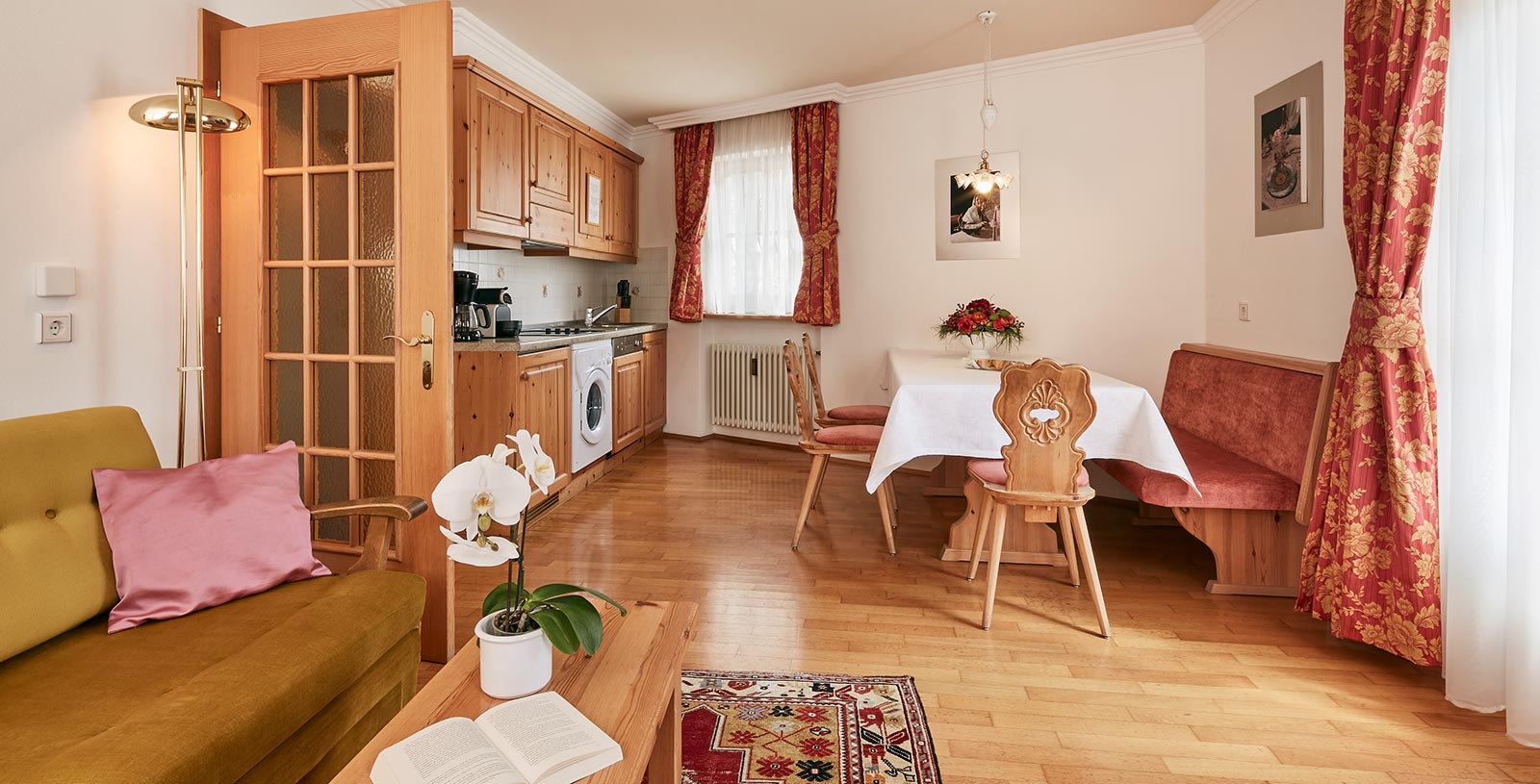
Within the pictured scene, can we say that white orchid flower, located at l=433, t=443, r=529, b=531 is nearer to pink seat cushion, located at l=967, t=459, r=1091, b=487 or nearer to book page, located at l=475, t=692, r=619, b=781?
book page, located at l=475, t=692, r=619, b=781

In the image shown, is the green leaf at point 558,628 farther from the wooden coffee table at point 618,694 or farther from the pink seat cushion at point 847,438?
the pink seat cushion at point 847,438

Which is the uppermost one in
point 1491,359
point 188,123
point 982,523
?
point 188,123

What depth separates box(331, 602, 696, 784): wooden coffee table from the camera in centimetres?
114

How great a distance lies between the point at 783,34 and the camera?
163 inches

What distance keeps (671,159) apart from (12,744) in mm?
5471

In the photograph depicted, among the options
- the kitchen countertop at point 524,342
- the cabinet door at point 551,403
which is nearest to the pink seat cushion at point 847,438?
the cabinet door at point 551,403

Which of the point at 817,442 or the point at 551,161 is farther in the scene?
the point at 551,161

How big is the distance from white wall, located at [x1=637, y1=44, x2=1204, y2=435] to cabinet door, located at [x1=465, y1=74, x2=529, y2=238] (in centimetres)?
218

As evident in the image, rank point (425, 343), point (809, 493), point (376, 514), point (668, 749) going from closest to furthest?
point (668, 749), point (376, 514), point (425, 343), point (809, 493)

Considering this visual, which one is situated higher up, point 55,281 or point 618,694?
point 55,281

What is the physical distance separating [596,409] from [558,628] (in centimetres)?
350

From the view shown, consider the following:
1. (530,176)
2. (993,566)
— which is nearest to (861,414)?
(993,566)

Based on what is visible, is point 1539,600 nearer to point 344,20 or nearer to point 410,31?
point 410,31

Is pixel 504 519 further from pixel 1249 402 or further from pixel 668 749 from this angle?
pixel 1249 402
